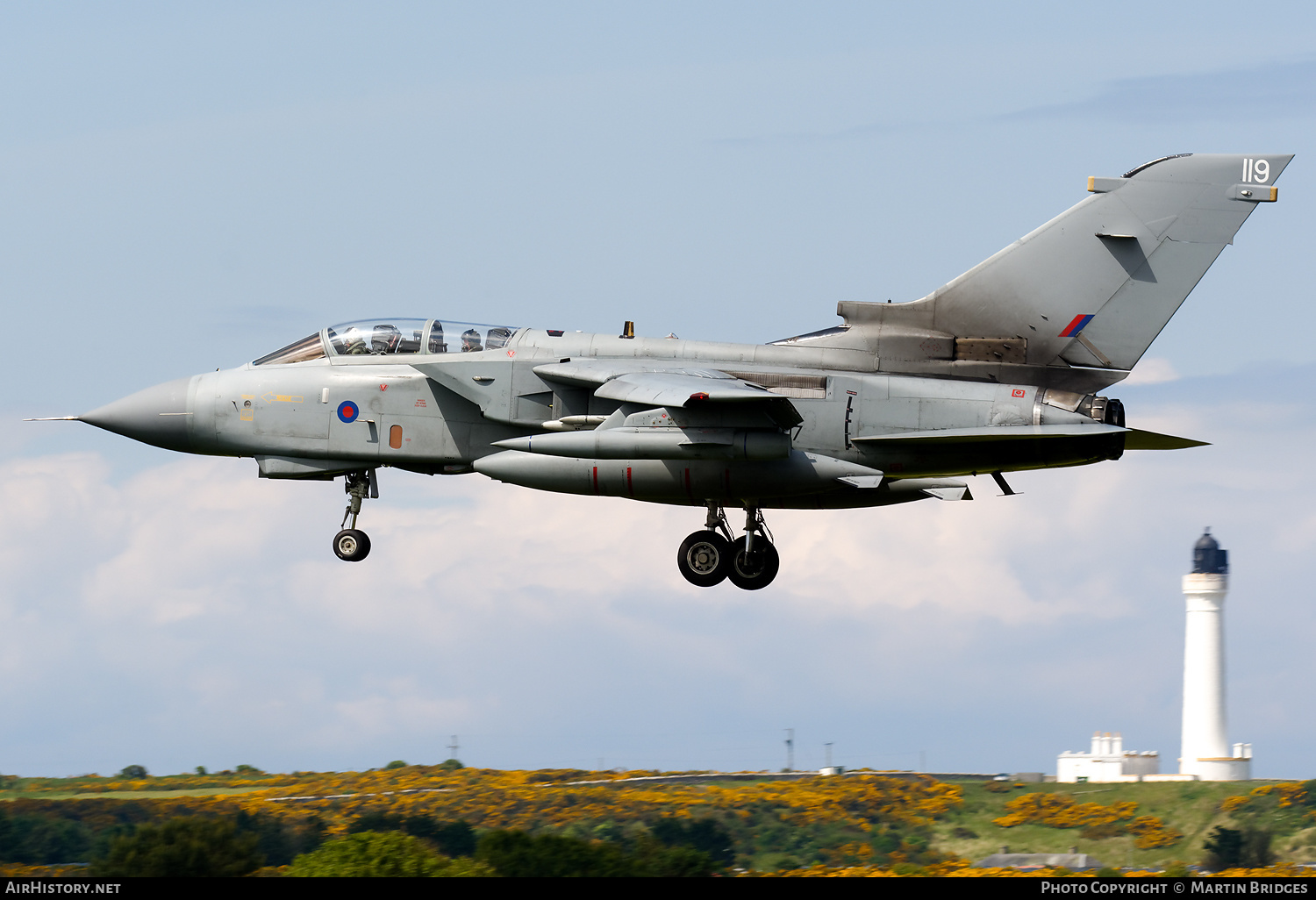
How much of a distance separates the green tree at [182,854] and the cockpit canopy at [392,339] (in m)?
10.3

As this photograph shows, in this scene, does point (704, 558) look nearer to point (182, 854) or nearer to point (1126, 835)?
point (182, 854)

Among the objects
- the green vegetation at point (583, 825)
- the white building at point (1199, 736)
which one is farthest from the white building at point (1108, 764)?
the green vegetation at point (583, 825)

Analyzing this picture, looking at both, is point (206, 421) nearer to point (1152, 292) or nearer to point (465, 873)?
point (465, 873)

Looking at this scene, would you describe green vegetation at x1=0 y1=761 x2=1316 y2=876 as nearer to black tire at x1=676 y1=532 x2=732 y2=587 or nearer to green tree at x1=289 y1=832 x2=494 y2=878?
green tree at x1=289 y1=832 x2=494 y2=878

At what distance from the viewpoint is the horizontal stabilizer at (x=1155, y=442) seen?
84.6 ft

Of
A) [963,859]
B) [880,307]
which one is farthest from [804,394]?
[963,859]

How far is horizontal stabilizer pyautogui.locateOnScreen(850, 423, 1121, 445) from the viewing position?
2383 centimetres

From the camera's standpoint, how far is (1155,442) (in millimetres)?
25984

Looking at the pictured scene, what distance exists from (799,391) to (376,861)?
14282 mm

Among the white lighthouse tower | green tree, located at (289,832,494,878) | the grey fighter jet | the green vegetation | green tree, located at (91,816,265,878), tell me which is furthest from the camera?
the white lighthouse tower

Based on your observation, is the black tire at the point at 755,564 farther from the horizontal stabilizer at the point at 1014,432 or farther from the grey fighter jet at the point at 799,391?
the horizontal stabilizer at the point at 1014,432

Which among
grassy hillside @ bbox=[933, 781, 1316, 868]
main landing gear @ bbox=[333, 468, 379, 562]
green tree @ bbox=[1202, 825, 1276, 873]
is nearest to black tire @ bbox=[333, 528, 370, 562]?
main landing gear @ bbox=[333, 468, 379, 562]

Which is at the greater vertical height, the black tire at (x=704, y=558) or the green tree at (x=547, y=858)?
the black tire at (x=704, y=558)

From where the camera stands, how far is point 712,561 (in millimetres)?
26750
